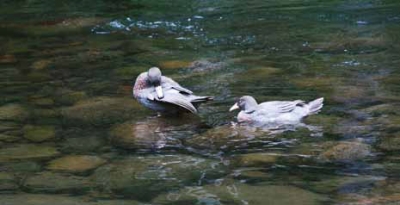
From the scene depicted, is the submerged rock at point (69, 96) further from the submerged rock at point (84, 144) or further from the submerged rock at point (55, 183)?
the submerged rock at point (55, 183)

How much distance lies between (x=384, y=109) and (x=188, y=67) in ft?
9.36

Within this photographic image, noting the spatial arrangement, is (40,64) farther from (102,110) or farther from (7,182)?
(7,182)

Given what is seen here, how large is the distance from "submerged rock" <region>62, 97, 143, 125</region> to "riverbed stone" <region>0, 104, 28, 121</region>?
0.36 metres

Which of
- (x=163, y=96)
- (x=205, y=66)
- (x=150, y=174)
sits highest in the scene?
(x=163, y=96)

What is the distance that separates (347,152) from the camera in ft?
17.8

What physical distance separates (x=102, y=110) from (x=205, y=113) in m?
0.94

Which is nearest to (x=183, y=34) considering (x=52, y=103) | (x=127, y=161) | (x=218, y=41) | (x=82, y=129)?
(x=218, y=41)

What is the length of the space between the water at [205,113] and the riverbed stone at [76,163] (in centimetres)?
2

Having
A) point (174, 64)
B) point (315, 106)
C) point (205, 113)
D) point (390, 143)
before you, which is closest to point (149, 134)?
Answer: point (205, 113)

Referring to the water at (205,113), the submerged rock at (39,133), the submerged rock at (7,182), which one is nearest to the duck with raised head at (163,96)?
the water at (205,113)

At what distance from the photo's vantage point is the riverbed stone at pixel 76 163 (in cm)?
545

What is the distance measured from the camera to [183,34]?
10984mm

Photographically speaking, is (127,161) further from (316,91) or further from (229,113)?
(316,91)

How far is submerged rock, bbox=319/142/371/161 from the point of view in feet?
17.6
